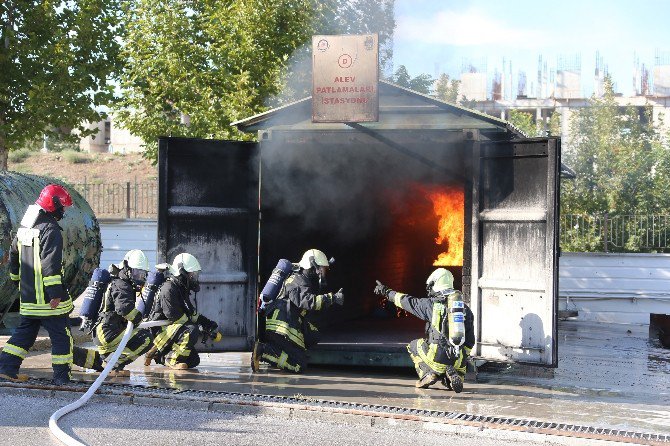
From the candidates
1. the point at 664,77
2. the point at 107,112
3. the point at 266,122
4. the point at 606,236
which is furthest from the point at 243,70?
the point at 664,77

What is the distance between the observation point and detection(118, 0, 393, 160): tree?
17625mm

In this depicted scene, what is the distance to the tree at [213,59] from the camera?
17.6m

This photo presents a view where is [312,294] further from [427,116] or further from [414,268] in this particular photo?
[414,268]

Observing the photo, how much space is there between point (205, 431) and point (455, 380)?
2.95m

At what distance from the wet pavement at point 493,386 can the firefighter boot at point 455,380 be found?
0.08 meters

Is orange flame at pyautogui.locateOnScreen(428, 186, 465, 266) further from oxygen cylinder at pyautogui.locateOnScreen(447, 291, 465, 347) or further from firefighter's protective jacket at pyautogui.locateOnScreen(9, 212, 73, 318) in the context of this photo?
firefighter's protective jacket at pyautogui.locateOnScreen(9, 212, 73, 318)

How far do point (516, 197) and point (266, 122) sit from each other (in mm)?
3207

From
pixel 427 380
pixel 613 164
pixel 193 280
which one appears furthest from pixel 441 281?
pixel 613 164

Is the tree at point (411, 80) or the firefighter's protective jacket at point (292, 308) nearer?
the firefighter's protective jacket at point (292, 308)

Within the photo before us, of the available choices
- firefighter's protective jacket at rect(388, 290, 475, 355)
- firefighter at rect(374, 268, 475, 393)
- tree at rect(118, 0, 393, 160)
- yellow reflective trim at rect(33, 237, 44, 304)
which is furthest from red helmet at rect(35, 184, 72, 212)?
tree at rect(118, 0, 393, 160)

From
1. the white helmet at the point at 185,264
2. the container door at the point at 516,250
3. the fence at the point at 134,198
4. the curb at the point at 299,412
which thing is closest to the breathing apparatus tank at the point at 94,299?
the white helmet at the point at 185,264

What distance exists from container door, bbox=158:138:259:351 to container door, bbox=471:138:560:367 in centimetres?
281

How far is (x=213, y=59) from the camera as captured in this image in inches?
740

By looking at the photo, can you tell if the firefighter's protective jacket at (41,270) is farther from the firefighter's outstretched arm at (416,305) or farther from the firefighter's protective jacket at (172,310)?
the firefighter's outstretched arm at (416,305)
